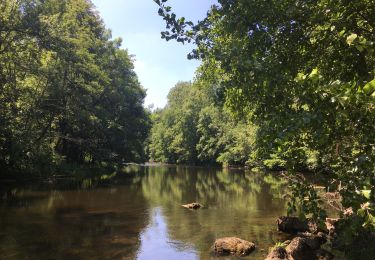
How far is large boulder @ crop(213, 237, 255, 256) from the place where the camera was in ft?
41.7

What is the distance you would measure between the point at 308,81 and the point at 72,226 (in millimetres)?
15270

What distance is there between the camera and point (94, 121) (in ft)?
138

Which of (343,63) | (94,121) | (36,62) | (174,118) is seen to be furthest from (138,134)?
(343,63)

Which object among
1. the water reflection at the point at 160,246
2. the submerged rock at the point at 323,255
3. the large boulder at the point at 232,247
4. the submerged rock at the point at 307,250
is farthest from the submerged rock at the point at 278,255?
the water reflection at the point at 160,246

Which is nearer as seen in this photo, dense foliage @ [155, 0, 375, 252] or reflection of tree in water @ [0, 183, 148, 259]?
dense foliage @ [155, 0, 375, 252]

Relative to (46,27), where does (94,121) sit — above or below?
below

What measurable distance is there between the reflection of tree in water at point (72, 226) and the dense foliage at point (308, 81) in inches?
355

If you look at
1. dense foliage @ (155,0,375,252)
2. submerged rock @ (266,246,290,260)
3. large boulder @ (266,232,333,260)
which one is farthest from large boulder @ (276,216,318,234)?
dense foliage @ (155,0,375,252)

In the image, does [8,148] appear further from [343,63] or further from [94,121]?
[343,63]

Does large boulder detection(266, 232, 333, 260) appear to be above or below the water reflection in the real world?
above

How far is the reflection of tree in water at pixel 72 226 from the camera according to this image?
12938mm

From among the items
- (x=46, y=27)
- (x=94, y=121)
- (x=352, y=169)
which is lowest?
(x=352, y=169)

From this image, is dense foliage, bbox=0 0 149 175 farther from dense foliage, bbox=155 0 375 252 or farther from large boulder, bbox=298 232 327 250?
dense foliage, bbox=155 0 375 252

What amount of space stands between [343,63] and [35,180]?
32.8 metres
